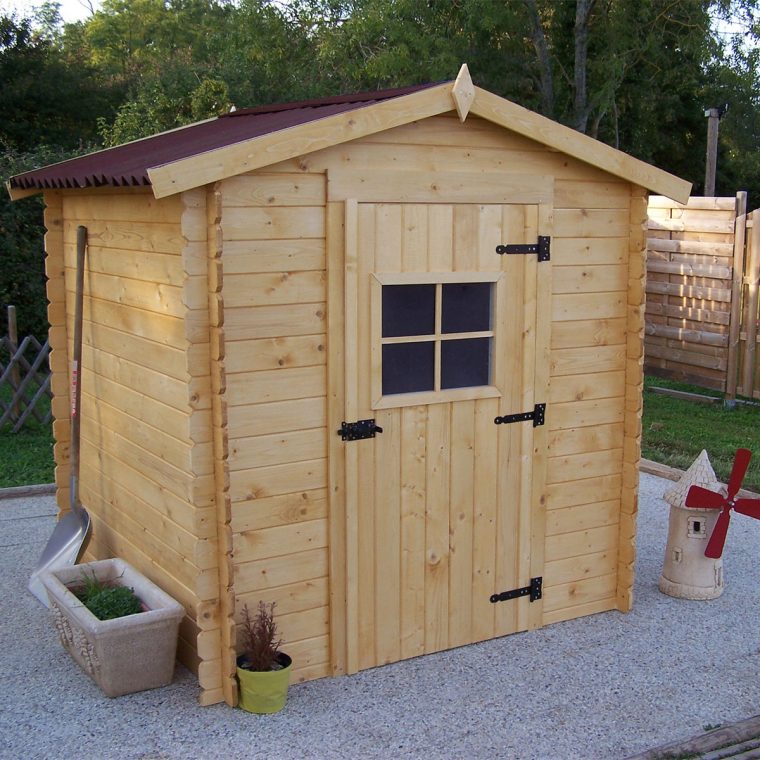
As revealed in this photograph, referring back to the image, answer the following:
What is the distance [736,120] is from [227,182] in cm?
2171

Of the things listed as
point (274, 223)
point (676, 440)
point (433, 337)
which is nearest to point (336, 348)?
point (433, 337)

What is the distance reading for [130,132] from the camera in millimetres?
18000

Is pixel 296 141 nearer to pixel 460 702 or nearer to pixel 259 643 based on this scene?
pixel 259 643

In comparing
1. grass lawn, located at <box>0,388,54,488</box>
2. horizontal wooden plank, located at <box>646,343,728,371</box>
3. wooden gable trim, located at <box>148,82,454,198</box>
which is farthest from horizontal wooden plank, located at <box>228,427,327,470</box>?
horizontal wooden plank, located at <box>646,343,728,371</box>

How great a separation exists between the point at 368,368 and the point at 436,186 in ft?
3.24

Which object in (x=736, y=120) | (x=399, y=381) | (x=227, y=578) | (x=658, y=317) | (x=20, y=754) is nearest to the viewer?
(x=20, y=754)

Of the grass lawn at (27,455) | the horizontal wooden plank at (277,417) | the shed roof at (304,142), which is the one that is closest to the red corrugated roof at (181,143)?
the shed roof at (304,142)

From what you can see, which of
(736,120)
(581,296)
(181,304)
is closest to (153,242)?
(181,304)

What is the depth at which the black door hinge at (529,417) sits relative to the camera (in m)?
5.68

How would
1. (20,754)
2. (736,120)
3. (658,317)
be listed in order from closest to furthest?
(20,754) < (658,317) < (736,120)

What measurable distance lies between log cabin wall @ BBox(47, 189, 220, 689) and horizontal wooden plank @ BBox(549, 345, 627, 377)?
6.79 ft

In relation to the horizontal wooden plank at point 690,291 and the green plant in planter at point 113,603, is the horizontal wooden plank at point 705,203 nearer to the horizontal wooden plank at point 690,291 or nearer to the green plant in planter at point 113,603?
the horizontal wooden plank at point 690,291

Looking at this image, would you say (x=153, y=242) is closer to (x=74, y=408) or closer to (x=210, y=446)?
(x=210, y=446)

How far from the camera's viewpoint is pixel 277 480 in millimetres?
5098
